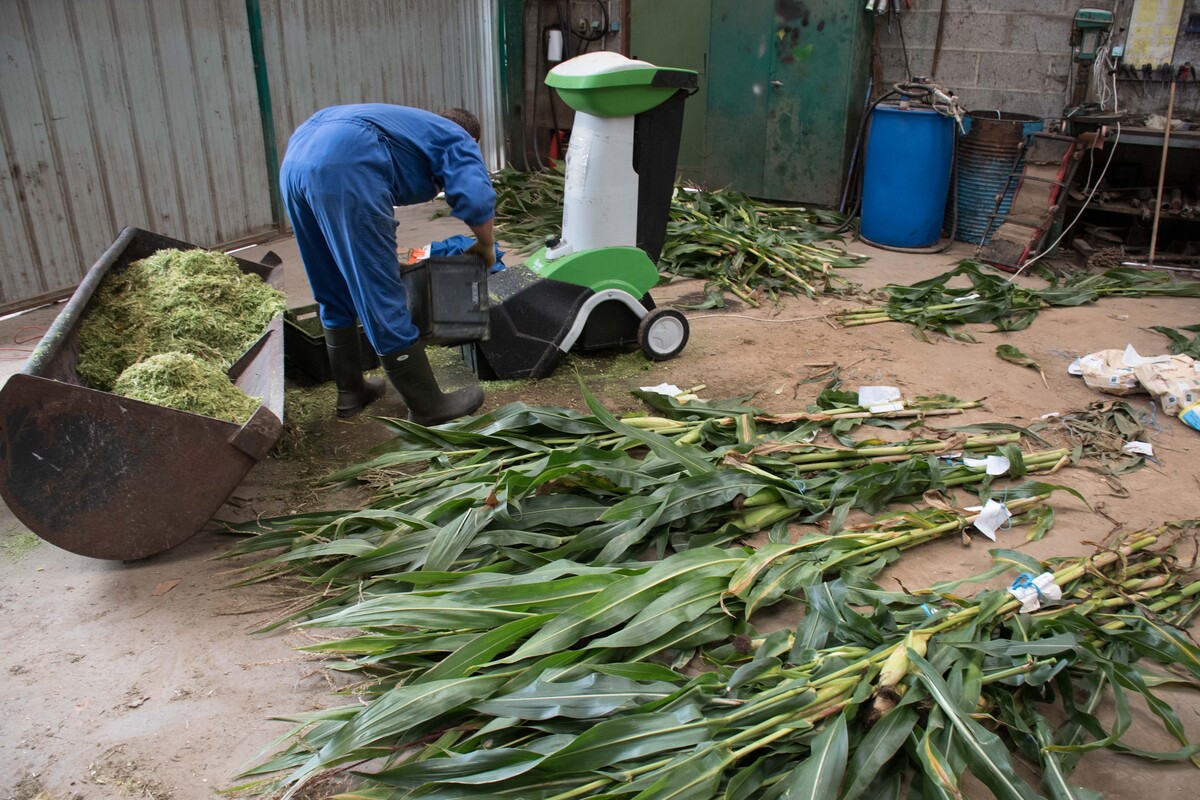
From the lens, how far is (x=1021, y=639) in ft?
7.63

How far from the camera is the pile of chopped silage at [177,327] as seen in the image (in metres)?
3.06

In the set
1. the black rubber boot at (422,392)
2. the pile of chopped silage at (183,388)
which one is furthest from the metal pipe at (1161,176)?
the pile of chopped silage at (183,388)

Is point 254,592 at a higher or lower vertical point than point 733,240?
lower

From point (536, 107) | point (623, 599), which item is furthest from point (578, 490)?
point (536, 107)

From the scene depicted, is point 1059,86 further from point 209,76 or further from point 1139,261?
point 209,76

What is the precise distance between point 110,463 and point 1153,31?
732 centimetres

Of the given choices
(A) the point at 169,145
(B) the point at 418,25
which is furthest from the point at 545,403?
(B) the point at 418,25

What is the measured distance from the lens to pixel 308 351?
172 inches

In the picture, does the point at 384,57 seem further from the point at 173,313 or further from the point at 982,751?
Result: the point at 982,751

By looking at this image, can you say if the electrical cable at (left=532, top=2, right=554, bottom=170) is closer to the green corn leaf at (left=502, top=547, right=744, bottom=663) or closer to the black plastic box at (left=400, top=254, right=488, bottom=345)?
the black plastic box at (left=400, top=254, right=488, bottom=345)

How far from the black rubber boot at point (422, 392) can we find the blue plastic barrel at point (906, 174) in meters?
4.29

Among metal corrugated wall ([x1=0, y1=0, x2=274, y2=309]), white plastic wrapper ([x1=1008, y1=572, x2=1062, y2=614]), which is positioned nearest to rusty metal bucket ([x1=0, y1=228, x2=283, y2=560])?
white plastic wrapper ([x1=1008, y1=572, x2=1062, y2=614])

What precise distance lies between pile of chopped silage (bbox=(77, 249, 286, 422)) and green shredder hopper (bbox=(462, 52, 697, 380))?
3.58 feet

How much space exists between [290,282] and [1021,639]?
17.2 ft
